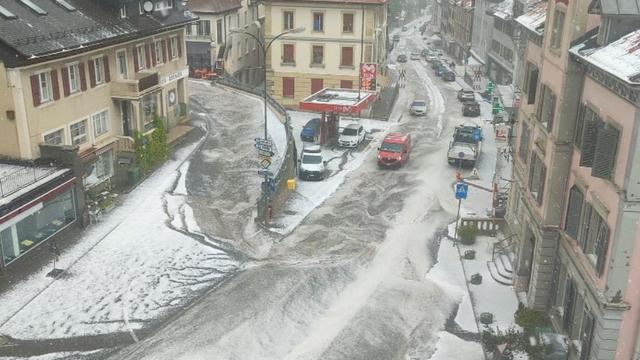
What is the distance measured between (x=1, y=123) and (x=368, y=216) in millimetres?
20358

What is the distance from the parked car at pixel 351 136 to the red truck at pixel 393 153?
4307 mm

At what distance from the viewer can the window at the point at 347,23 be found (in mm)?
63375

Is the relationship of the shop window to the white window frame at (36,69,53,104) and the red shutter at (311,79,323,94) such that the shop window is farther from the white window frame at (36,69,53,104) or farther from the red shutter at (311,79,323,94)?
the red shutter at (311,79,323,94)

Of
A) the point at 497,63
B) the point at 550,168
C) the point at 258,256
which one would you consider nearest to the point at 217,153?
the point at 258,256

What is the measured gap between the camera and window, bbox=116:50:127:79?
1585 inches

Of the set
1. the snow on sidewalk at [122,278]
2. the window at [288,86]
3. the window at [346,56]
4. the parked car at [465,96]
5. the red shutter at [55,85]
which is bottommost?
the snow on sidewalk at [122,278]

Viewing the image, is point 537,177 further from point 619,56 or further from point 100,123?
point 100,123

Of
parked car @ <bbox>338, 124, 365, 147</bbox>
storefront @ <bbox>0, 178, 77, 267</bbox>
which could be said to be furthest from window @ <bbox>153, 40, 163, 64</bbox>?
storefront @ <bbox>0, 178, 77, 267</bbox>

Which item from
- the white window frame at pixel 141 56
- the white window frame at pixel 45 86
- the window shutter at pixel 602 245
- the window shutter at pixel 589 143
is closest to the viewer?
the window shutter at pixel 602 245

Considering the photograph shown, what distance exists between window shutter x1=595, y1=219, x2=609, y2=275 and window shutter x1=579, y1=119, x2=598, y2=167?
209 cm

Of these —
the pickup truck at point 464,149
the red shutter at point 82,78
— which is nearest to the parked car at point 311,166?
the pickup truck at point 464,149

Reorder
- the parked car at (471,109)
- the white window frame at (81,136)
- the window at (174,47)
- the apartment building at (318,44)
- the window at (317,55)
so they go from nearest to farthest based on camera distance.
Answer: the white window frame at (81,136)
the window at (174,47)
the apartment building at (318,44)
the window at (317,55)
the parked car at (471,109)

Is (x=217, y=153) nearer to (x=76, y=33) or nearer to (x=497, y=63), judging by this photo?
(x=76, y=33)

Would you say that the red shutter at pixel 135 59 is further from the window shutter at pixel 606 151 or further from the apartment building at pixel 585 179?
the window shutter at pixel 606 151
